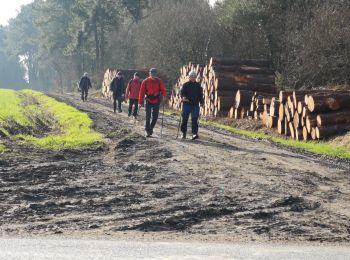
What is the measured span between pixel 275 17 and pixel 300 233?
27610mm

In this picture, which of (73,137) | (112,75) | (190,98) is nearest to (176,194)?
(73,137)

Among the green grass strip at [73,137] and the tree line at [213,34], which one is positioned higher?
the tree line at [213,34]

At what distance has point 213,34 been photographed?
125 feet

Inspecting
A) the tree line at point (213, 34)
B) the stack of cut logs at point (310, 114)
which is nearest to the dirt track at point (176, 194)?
the stack of cut logs at point (310, 114)

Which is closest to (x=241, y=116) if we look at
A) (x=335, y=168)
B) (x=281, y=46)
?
(x=281, y=46)

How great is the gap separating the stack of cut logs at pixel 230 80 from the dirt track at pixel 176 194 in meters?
13.1

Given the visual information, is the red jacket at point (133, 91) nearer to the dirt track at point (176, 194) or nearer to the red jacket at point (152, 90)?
the red jacket at point (152, 90)

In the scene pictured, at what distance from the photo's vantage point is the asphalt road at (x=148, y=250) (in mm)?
4914

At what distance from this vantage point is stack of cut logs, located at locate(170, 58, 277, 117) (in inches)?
995

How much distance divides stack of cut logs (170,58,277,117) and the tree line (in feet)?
7.48

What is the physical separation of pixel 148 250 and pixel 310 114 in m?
12.5

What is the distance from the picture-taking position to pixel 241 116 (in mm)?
23109

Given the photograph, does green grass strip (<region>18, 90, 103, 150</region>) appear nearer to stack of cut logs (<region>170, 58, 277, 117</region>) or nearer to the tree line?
stack of cut logs (<region>170, 58, 277, 117</region>)

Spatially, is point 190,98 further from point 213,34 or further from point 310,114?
point 213,34
